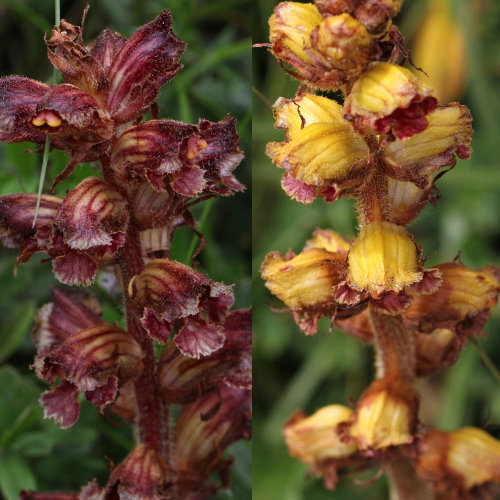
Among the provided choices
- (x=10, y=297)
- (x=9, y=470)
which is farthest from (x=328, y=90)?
(x=10, y=297)

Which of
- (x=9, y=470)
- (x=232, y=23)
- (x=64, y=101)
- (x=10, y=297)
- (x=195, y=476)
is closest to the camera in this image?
(x=64, y=101)

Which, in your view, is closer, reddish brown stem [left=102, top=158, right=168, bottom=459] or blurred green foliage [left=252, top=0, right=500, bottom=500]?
reddish brown stem [left=102, top=158, right=168, bottom=459]

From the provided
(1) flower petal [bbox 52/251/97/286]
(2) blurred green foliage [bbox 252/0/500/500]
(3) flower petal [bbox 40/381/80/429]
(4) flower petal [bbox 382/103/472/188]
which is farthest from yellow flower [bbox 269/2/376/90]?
(2) blurred green foliage [bbox 252/0/500/500]

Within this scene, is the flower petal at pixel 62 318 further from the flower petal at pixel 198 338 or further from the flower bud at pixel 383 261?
the flower bud at pixel 383 261

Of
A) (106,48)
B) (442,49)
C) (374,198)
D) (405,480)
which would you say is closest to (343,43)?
(374,198)

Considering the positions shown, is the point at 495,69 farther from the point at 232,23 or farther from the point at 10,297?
the point at 10,297

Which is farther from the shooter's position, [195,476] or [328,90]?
[195,476]

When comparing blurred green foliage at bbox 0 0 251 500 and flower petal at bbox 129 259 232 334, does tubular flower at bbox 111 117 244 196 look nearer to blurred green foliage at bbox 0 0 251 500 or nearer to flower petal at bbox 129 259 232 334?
flower petal at bbox 129 259 232 334

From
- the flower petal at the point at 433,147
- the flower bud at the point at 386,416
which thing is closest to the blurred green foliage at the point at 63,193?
the flower bud at the point at 386,416
